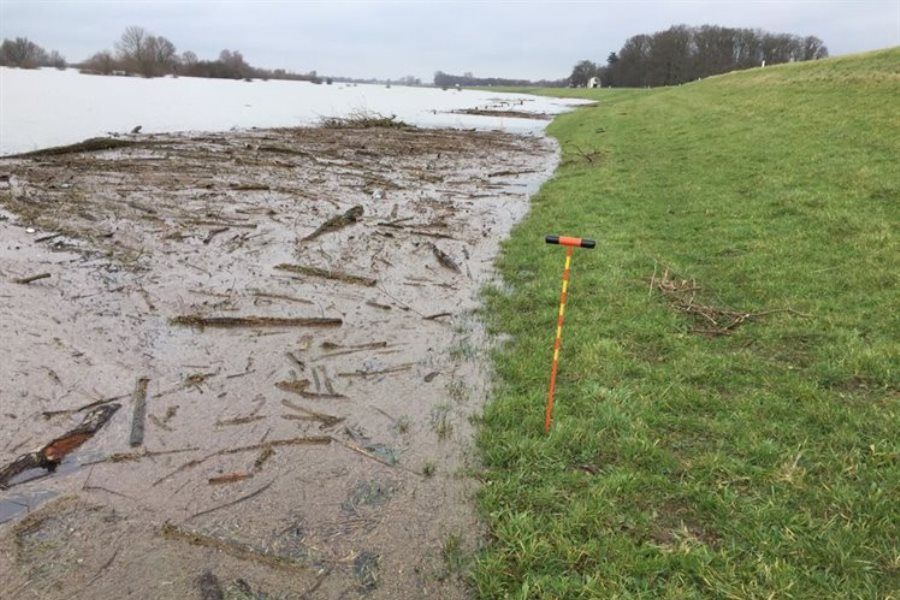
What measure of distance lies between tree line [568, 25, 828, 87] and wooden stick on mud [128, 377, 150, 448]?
447 feet

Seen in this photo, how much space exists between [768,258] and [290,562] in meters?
8.99

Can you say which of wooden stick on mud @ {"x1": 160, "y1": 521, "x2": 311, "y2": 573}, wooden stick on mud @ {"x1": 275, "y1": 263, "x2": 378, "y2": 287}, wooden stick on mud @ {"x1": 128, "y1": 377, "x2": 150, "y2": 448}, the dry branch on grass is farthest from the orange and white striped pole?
wooden stick on mud @ {"x1": 275, "y1": 263, "x2": 378, "y2": 287}

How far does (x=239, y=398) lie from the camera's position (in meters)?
5.99

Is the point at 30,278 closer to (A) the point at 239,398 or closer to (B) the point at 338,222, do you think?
(A) the point at 239,398

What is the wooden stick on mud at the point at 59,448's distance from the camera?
475 centimetres

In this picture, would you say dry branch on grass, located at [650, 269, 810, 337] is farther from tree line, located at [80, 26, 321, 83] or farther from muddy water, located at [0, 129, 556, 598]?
tree line, located at [80, 26, 321, 83]

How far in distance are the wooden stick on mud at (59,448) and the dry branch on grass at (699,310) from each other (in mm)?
6805

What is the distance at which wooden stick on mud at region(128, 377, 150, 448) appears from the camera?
5.24 m

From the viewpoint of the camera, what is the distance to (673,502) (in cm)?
448

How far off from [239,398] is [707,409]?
4.72 m

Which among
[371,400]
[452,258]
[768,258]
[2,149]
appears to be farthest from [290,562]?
[2,149]

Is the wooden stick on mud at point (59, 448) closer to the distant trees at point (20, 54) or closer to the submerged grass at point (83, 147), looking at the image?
the submerged grass at point (83, 147)

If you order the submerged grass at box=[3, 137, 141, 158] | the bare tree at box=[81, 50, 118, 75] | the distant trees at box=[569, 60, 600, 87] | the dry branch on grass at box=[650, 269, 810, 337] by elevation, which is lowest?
the dry branch on grass at box=[650, 269, 810, 337]

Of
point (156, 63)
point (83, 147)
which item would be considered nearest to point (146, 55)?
point (156, 63)
